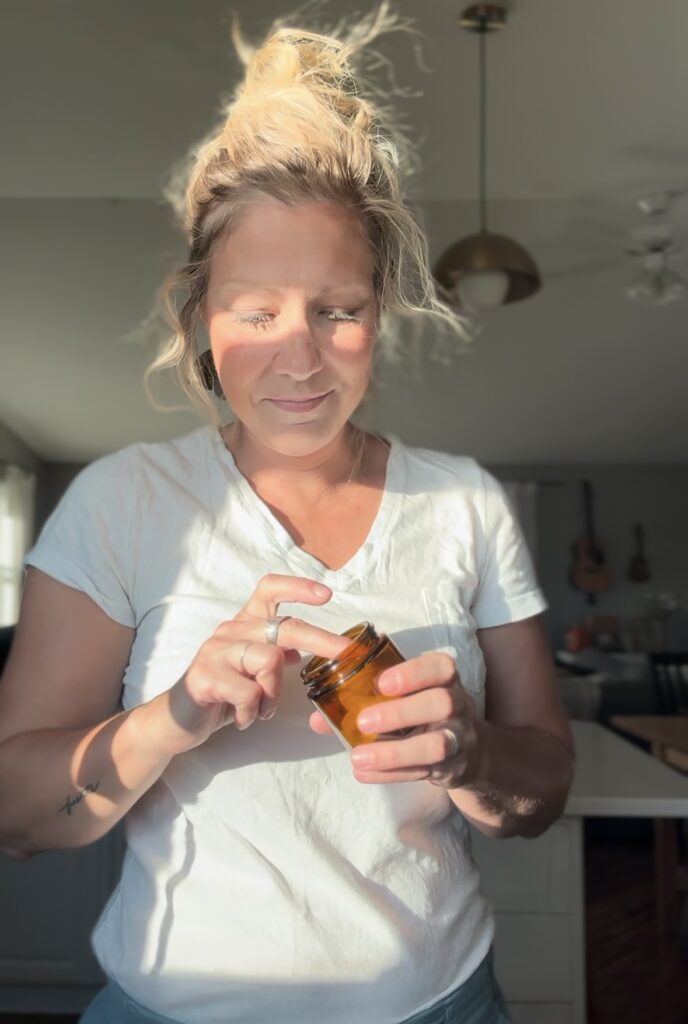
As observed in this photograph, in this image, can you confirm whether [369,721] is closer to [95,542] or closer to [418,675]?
[418,675]

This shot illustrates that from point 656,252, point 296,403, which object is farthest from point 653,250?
point 296,403

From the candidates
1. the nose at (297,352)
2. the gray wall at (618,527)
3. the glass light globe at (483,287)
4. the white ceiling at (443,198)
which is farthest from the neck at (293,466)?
the gray wall at (618,527)

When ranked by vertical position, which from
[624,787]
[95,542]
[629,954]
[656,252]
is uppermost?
[656,252]

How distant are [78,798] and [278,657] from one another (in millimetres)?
206

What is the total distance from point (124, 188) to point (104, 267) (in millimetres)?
428

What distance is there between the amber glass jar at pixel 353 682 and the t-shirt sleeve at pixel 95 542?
21 centimetres

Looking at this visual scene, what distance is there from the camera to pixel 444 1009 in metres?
0.81

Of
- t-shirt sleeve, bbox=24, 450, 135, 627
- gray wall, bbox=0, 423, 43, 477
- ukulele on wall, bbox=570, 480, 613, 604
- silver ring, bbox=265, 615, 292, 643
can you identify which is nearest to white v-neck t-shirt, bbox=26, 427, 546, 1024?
t-shirt sleeve, bbox=24, 450, 135, 627

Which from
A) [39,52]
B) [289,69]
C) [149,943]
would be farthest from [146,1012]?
[39,52]

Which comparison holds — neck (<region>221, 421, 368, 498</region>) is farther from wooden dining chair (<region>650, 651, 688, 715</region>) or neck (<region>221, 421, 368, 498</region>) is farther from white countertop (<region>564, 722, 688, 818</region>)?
wooden dining chair (<region>650, 651, 688, 715</region>)

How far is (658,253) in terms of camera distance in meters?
4.36

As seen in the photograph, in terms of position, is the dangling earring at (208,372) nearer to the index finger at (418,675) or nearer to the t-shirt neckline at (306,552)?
the t-shirt neckline at (306,552)

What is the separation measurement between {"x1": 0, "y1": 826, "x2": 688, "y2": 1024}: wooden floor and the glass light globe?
1.97 meters

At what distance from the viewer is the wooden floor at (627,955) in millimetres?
2756
